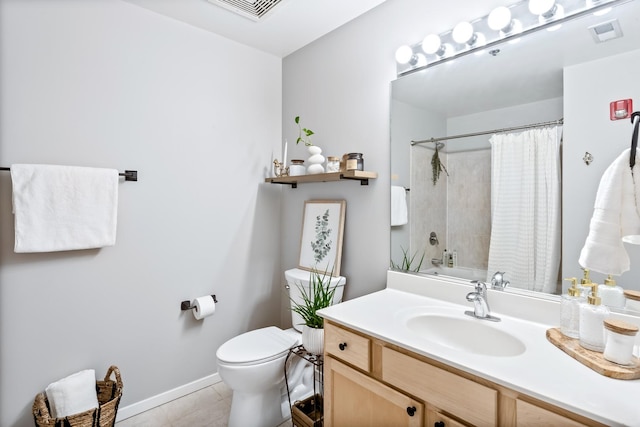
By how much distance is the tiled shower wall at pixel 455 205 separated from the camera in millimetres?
1502

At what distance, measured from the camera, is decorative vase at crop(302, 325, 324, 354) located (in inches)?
63.4

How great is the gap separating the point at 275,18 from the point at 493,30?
126 centimetres

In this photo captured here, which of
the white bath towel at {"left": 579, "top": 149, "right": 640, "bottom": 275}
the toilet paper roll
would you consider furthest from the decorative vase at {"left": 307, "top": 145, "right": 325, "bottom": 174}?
the white bath towel at {"left": 579, "top": 149, "right": 640, "bottom": 275}

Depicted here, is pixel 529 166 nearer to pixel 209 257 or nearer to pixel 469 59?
pixel 469 59

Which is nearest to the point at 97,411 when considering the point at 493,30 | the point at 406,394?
the point at 406,394

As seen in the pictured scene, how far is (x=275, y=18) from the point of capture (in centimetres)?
202

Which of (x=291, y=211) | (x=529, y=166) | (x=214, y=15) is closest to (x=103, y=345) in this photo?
(x=291, y=211)

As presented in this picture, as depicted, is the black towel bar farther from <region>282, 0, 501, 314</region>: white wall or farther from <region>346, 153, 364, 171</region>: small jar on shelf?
<region>346, 153, 364, 171</region>: small jar on shelf

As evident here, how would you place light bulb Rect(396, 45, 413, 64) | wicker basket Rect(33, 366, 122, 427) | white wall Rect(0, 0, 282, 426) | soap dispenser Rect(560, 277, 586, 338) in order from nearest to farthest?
soap dispenser Rect(560, 277, 586, 338), wicker basket Rect(33, 366, 122, 427), white wall Rect(0, 0, 282, 426), light bulb Rect(396, 45, 413, 64)

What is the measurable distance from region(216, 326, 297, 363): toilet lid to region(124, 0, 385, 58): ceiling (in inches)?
76.0

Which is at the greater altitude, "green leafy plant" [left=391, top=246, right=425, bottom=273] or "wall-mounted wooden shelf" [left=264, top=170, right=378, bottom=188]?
"wall-mounted wooden shelf" [left=264, top=170, right=378, bottom=188]

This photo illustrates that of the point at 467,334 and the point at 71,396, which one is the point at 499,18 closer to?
the point at 467,334

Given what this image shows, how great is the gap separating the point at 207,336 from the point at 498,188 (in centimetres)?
199

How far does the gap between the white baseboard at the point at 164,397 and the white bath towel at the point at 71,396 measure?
259 millimetres
